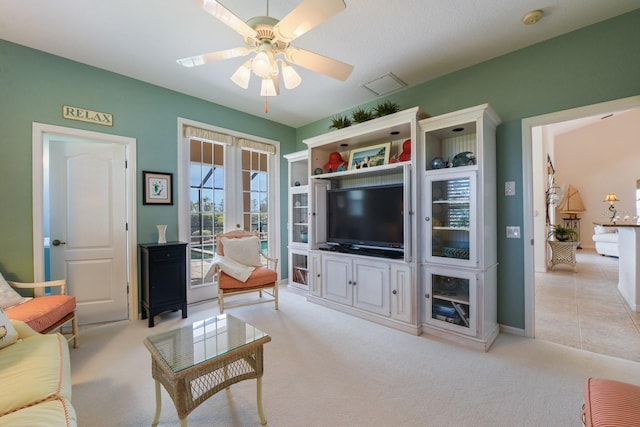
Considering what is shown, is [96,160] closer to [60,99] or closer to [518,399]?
[60,99]

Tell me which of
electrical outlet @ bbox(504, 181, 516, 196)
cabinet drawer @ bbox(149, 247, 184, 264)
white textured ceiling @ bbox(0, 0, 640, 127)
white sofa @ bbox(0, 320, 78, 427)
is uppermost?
white textured ceiling @ bbox(0, 0, 640, 127)

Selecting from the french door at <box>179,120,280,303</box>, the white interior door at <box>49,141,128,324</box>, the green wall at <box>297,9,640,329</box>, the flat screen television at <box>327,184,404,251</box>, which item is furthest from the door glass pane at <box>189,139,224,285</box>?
the green wall at <box>297,9,640,329</box>

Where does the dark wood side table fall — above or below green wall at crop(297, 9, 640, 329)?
below

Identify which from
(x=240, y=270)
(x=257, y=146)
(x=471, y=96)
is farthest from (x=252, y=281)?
(x=471, y=96)

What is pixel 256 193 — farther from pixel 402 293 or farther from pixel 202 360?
pixel 202 360

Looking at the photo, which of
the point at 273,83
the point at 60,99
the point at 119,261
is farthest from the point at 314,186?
the point at 60,99

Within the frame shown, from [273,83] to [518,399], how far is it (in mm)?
2819

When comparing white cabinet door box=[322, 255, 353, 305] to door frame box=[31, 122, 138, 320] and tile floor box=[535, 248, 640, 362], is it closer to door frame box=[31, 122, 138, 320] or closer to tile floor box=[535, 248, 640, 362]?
tile floor box=[535, 248, 640, 362]

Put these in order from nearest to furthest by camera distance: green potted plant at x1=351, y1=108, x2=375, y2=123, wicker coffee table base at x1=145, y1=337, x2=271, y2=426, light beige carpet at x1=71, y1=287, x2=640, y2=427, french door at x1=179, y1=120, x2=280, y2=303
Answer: wicker coffee table base at x1=145, y1=337, x2=271, y2=426, light beige carpet at x1=71, y1=287, x2=640, y2=427, green potted plant at x1=351, y1=108, x2=375, y2=123, french door at x1=179, y1=120, x2=280, y2=303

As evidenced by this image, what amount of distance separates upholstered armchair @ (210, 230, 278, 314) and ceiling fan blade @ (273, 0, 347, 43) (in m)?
2.58

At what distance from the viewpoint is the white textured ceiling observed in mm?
2059

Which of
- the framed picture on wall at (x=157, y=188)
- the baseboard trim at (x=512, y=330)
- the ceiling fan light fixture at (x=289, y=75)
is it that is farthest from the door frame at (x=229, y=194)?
the baseboard trim at (x=512, y=330)

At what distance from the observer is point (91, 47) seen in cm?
256

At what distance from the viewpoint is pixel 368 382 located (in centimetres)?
195
